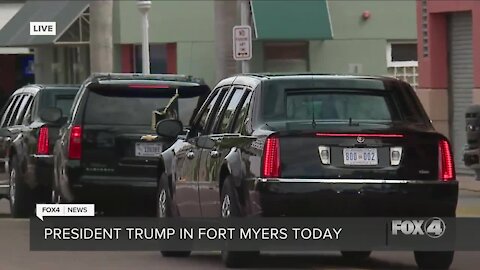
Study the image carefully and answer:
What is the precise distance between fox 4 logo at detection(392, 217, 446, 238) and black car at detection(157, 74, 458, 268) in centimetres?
7

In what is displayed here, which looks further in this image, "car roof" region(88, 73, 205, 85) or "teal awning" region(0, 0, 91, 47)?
"teal awning" region(0, 0, 91, 47)

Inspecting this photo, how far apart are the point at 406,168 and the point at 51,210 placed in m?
7.34

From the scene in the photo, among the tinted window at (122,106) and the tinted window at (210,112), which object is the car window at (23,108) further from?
→ the tinted window at (210,112)

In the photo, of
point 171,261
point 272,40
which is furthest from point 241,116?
point 272,40

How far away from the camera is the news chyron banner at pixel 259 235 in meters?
12.1

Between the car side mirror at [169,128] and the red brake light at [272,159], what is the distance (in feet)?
8.96

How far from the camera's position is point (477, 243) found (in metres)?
15.1

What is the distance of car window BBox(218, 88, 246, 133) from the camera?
13266 mm

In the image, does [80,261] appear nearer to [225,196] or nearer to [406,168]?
[225,196]

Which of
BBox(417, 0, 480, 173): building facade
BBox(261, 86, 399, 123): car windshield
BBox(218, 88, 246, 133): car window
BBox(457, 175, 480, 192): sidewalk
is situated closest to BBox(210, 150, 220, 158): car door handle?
BBox(218, 88, 246, 133): car window

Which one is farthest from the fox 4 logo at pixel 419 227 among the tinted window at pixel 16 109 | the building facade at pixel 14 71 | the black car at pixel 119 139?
the building facade at pixel 14 71

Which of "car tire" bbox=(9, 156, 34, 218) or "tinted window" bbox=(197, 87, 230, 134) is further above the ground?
"tinted window" bbox=(197, 87, 230, 134)

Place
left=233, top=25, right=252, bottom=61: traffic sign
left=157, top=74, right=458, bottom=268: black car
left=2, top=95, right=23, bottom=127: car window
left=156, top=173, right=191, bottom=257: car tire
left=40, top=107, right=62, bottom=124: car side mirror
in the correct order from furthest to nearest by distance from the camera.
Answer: left=233, top=25, right=252, bottom=61: traffic sign < left=2, top=95, right=23, bottom=127: car window < left=40, top=107, right=62, bottom=124: car side mirror < left=156, top=173, right=191, bottom=257: car tire < left=157, top=74, right=458, bottom=268: black car

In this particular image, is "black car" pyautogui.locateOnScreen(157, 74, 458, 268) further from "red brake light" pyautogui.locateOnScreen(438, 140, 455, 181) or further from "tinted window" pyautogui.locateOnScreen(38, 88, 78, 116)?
"tinted window" pyautogui.locateOnScreen(38, 88, 78, 116)
